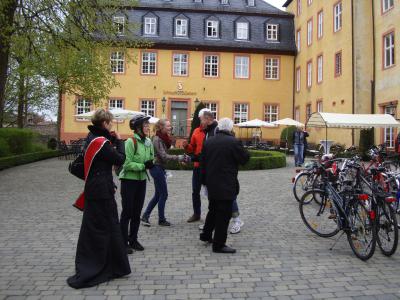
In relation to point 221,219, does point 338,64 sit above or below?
above

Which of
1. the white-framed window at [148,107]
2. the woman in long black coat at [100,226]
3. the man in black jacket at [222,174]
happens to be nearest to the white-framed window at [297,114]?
the white-framed window at [148,107]

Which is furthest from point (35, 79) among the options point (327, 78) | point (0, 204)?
point (0, 204)

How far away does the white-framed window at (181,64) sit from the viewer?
35.2m

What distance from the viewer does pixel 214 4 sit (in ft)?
125

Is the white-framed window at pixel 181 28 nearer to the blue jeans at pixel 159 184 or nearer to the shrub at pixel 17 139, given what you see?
the shrub at pixel 17 139

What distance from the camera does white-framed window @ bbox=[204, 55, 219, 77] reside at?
1395 inches

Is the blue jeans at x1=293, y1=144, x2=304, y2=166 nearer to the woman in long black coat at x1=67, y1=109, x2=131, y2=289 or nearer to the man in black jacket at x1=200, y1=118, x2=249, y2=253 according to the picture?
the man in black jacket at x1=200, y1=118, x2=249, y2=253

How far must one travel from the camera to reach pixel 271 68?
3609 cm

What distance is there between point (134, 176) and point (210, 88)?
3004 cm

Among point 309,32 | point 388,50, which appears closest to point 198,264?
point 388,50

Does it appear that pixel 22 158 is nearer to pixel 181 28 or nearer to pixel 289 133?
pixel 289 133

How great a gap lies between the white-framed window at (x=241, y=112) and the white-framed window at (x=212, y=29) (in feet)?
19.1

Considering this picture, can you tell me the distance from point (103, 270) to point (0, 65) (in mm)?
12441

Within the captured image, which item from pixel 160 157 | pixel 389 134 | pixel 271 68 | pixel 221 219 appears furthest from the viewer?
pixel 271 68
